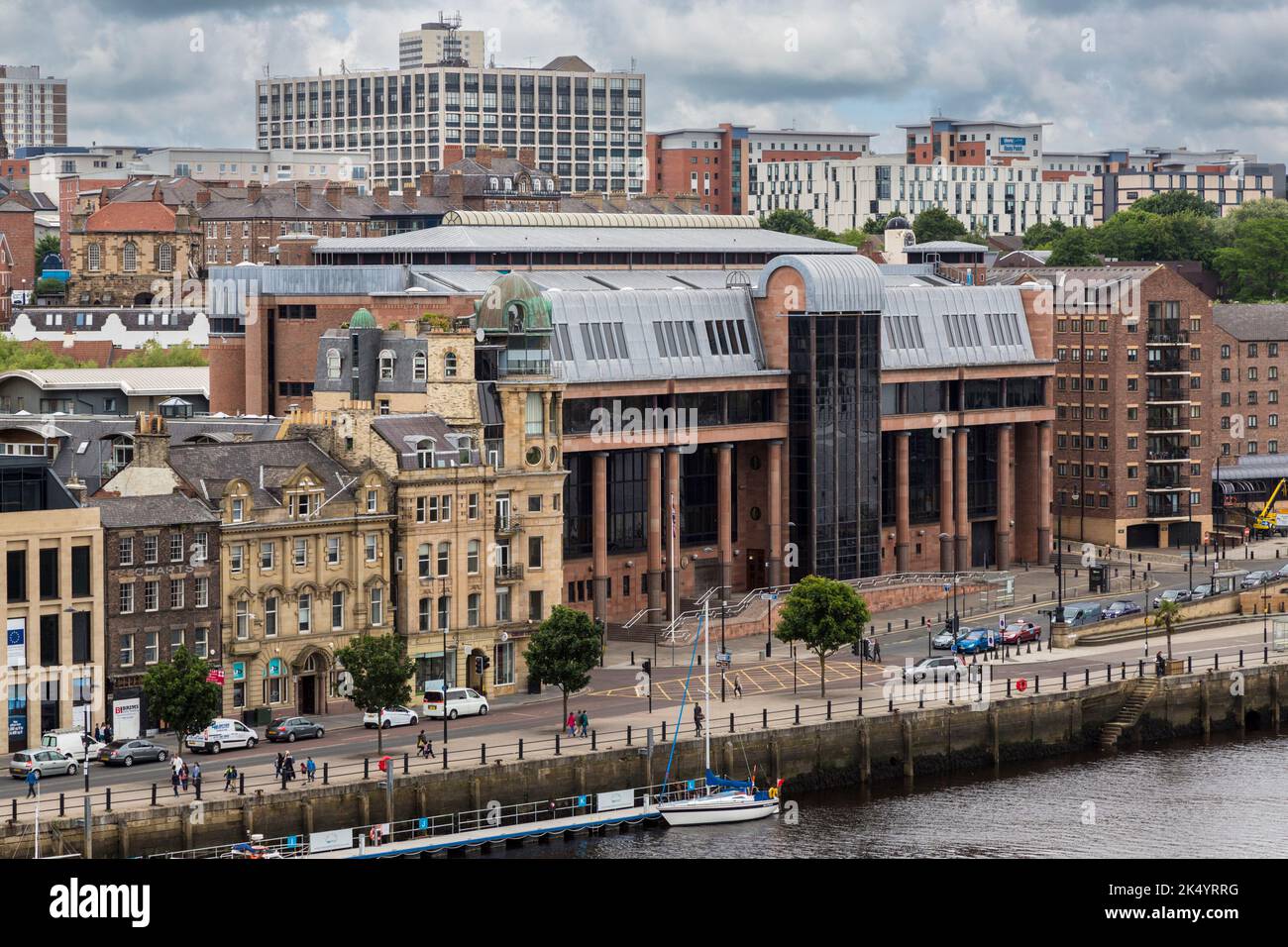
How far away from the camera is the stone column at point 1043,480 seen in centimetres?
15138

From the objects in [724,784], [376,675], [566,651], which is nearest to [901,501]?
[566,651]

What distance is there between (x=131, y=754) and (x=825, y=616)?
32527mm

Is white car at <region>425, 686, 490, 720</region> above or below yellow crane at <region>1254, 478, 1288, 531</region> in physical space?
below

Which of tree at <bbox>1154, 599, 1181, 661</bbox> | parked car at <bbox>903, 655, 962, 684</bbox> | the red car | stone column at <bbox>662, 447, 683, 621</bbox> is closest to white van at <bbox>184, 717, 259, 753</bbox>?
parked car at <bbox>903, 655, 962, 684</bbox>

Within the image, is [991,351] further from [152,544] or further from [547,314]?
[152,544]

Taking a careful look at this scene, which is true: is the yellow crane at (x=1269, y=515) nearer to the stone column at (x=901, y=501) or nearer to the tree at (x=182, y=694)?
the stone column at (x=901, y=501)

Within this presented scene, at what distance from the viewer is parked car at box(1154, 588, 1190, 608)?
12950 cm

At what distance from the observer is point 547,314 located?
352ft

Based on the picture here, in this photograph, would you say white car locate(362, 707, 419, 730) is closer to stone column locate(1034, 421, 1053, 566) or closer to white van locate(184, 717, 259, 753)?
white van locate(184, 717, 259, 753)

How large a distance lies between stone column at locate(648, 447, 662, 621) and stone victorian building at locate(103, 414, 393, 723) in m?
30.7

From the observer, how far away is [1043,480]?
497ft

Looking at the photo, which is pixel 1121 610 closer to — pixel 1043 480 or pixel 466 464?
pixel 1043 480
